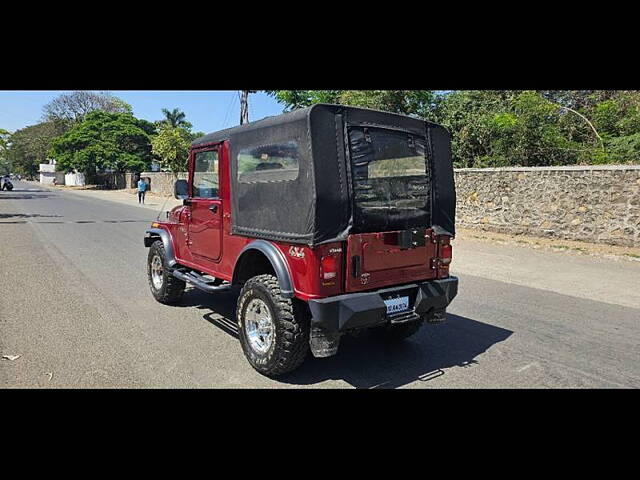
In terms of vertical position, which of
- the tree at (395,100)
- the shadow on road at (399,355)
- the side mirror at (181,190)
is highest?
the tree at (395,100)

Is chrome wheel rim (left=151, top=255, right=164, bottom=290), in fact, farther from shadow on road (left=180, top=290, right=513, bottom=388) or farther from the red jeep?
the red jeep

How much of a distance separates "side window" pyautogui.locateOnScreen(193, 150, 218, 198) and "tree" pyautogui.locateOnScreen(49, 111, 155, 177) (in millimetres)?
44684

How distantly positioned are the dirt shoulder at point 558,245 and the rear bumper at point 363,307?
7972mm

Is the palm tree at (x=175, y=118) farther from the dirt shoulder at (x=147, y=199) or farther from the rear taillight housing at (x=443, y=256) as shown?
the rear taillight housing at (x=443, y=256)

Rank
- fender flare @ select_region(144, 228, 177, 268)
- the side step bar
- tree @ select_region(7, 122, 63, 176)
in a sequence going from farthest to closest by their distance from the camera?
tree @ select_region(7, 122, 63, 176), fender flare @ select_region(144, 228, 177, 268), the side step bar

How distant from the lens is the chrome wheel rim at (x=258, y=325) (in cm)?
402

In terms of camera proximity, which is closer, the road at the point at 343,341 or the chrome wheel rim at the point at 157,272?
the road at the point at 343,341

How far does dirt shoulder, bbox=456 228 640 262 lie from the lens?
1016cm

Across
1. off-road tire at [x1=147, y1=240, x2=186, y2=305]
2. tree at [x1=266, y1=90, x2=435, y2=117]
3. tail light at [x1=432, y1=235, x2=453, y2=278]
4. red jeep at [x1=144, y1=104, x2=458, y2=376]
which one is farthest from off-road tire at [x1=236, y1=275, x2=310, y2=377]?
tree at [x1=266, y1=90, x2=435, y2=117]

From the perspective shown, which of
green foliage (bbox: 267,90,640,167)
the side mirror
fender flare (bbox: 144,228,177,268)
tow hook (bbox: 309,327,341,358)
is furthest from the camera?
green foliage (bbox: 267,90,640,167)

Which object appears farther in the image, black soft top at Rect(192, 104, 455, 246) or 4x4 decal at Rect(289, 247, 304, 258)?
4x4 decal at Rect(289, 247, 304, 258)

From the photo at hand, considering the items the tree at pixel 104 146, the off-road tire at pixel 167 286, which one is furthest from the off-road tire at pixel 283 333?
the tree at pixel 104 146

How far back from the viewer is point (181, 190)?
5605 mm

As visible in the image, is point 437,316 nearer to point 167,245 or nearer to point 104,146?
point 167,245
